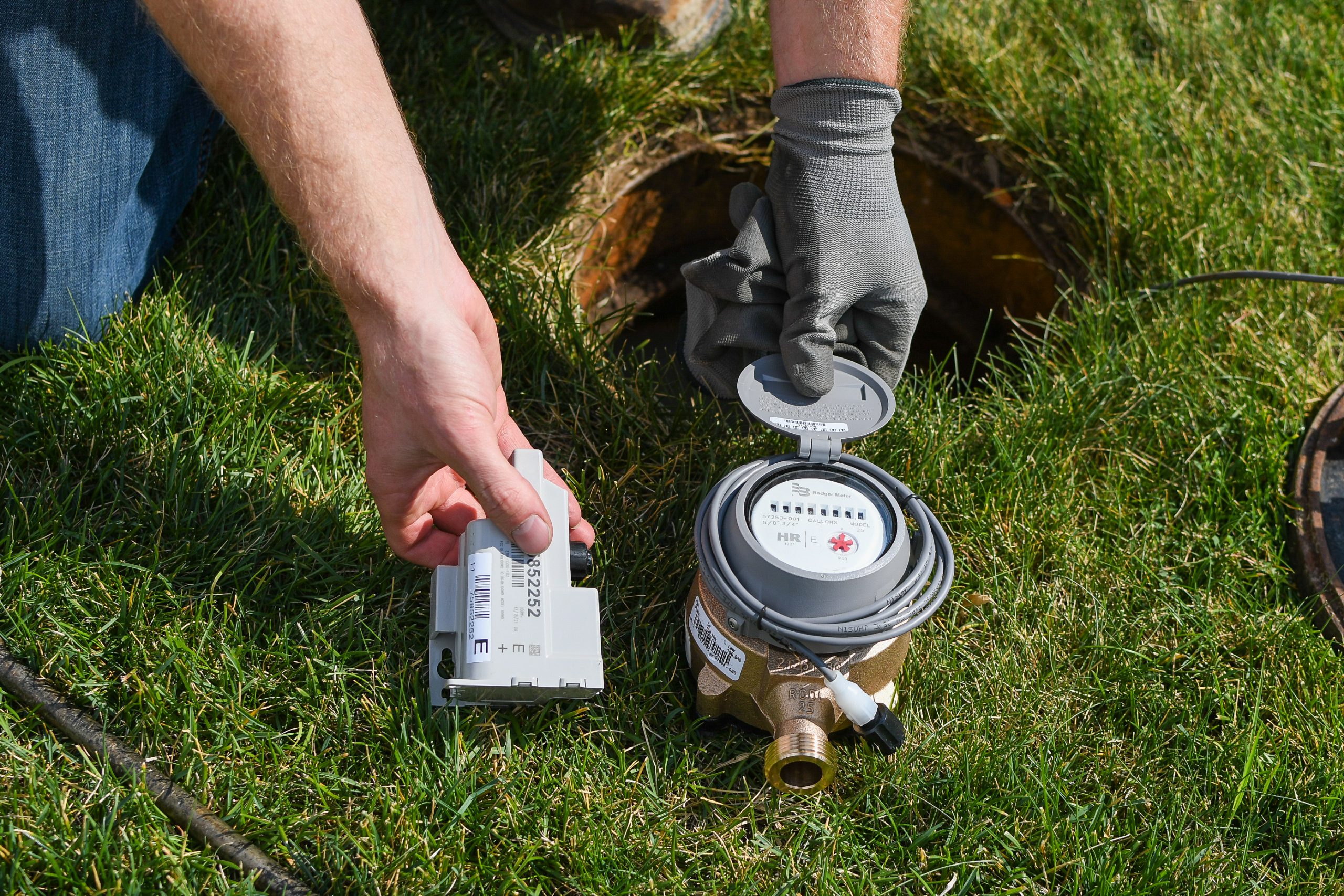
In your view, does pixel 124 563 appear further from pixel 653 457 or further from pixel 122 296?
pixel 653 457

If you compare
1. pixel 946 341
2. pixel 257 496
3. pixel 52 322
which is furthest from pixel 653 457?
pixel 946 341

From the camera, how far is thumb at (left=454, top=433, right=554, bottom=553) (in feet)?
4.78

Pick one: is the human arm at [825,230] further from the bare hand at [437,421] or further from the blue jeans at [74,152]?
the blue jeans at [74,152]

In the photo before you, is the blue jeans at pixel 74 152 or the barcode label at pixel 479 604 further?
the blue jeans at pixel 74 152

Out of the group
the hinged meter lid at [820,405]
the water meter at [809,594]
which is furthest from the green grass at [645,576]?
the hinged meter lid at [820,405]

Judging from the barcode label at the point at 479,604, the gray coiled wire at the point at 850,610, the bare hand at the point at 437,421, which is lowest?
the gray coiled wire at the point at 850,610

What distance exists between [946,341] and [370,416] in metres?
1.89

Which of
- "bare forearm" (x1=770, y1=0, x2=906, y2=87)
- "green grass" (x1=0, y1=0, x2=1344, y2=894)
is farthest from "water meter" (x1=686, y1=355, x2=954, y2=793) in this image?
"bare forearm" (x1=770, y1=0, x2=906, y2=87)

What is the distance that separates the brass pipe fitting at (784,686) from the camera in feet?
4.93

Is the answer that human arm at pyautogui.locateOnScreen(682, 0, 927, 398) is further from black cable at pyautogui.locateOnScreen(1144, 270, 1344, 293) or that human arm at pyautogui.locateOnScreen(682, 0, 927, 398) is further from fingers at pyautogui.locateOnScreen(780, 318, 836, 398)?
black cable at pyautogui.locateOnScreen(1144, 270, 1344, 293)

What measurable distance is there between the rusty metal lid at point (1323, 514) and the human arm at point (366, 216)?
138 cm

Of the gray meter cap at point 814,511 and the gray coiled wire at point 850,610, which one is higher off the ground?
the gray meter cap at point 814,511

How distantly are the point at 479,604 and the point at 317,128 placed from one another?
70 cm

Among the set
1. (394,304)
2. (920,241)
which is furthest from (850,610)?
(920,241)
